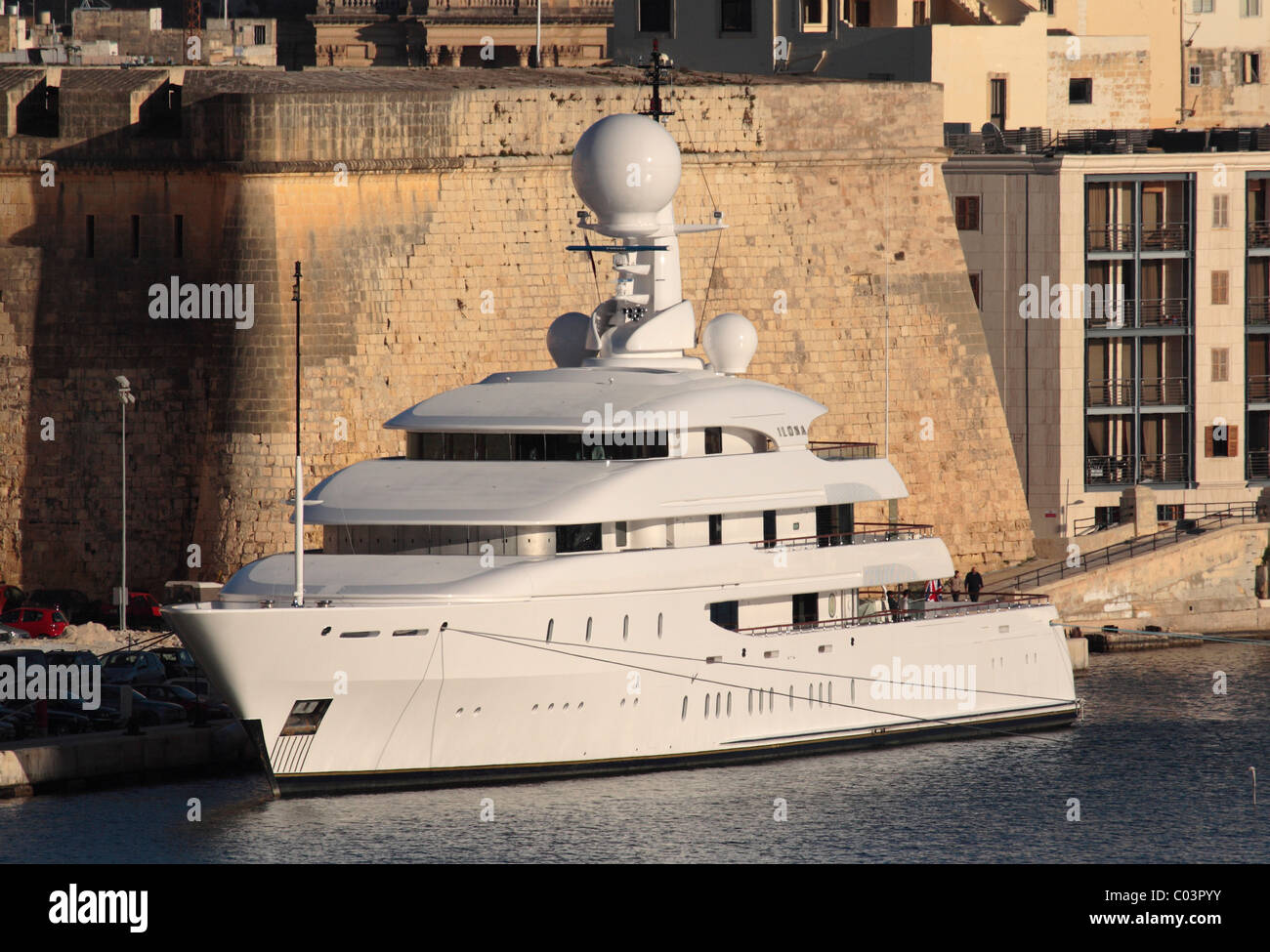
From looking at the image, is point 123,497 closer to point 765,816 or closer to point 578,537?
point 578,537

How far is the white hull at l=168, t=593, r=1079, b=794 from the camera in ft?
112

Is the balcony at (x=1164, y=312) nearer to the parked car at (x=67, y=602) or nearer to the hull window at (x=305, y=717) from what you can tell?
the parked car at (x=67, y=602)

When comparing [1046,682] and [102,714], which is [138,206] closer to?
[102,714]

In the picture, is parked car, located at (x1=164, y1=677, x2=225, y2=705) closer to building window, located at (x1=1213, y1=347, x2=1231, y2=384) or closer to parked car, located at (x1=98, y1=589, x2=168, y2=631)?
parked car, located at (x1=98, y1=589, x2=168, y2=631)

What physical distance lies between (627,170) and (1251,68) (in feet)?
118

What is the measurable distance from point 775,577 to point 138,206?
1733cm

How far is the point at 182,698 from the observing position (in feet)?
130

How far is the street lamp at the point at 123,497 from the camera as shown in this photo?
4522 cm

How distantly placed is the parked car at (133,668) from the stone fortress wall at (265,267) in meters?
6.14

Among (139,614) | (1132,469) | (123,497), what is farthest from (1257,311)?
(123,497)

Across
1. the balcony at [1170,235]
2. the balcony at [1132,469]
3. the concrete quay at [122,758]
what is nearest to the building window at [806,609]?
the concrete quay at [122,758]

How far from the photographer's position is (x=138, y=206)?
1941 inches

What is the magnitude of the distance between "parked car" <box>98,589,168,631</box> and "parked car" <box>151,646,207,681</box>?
3356 millimetres

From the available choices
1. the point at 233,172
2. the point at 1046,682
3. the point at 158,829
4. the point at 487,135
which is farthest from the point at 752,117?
the point at 158,829
